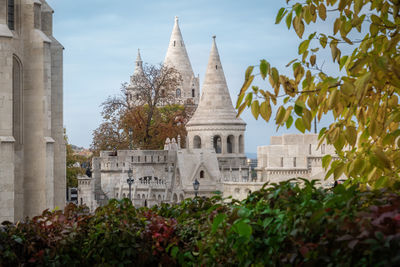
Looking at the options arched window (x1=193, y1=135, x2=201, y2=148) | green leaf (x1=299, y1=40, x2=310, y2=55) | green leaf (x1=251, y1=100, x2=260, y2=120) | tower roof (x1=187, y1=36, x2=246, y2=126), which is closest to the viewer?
green leaf (x1=251, y1=100, x2=260, y2=120)

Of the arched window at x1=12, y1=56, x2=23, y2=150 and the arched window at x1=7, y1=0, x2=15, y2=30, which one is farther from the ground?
the arched window at x1=7, y1=0, x2=15, y2=30

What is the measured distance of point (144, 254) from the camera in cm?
495

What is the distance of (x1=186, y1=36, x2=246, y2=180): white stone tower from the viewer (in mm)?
47844

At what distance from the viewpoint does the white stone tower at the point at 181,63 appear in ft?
270

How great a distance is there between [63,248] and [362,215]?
2723 mm

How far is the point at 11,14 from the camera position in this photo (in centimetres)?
→ 2325

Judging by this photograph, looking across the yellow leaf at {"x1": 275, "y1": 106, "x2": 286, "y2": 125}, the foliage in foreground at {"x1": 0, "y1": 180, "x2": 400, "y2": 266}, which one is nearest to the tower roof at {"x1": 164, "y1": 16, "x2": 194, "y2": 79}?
the foliage in foreground at {"x1": 0, "y1": 180, "x2": 400, "y2": 266}

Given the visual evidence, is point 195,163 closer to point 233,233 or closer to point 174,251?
point 174,251

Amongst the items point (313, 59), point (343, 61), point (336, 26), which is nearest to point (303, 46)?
point (313, 59)

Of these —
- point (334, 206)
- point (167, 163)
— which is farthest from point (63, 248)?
point (167, 163)

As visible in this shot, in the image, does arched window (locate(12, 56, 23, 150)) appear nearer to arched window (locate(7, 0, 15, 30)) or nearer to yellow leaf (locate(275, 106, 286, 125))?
arched window (locate(7, 0, 15, 30))

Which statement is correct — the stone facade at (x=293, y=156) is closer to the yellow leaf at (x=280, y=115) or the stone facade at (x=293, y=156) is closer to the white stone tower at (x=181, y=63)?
the yellow leaf at (x=280, y=115)

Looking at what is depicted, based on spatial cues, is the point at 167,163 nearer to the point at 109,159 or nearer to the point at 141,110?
the point at 109,159

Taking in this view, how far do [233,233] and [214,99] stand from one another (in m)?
44.4
